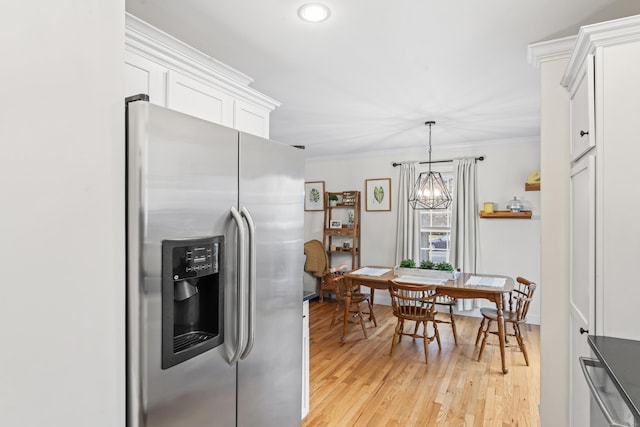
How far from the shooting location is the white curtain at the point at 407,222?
18.1 ft

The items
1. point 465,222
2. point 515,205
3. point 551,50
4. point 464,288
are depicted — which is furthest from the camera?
point 465,222

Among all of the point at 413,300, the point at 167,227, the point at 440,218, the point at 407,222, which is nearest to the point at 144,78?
the point at 167,227

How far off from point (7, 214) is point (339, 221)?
5.58 m

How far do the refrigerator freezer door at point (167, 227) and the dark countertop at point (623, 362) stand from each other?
1281mm

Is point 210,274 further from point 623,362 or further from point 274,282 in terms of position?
point 623,362

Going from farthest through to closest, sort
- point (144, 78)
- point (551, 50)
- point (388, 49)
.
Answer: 1. point (388, 49)
2. point (551, 50)
3. point (144, 78)

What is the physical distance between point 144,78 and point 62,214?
1146 millimetres

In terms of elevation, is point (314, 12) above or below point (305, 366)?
above

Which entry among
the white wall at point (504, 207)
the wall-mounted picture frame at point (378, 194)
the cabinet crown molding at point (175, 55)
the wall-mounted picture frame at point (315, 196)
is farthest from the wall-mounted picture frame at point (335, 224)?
the cabinet crown molding at point (175, 55)

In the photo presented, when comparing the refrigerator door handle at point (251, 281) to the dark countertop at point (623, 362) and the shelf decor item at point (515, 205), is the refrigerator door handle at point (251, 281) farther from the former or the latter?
the shelf decor item at point (515, 205)

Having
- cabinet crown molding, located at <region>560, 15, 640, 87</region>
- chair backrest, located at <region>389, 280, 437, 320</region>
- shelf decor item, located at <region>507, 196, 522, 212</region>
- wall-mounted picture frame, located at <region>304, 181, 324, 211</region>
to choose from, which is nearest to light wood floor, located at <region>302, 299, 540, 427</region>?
chair backrest, located at <region>389, 280, 437, 320</region>

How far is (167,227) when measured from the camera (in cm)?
111

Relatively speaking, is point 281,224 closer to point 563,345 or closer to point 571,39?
point 563,345

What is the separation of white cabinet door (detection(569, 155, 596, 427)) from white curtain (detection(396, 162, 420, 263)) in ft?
11.5
